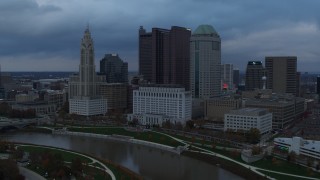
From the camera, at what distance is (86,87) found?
49.3m

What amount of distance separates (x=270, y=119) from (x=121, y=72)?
39426 millimetres

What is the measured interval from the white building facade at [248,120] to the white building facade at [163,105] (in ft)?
18.1

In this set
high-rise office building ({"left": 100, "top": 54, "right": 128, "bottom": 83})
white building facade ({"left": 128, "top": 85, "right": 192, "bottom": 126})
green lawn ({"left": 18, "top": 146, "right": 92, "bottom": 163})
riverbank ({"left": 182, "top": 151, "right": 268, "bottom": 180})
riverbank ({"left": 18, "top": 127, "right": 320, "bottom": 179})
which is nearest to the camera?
riverbank ({"left": 182, "top": 151, "right": 268, "bottom": 180})

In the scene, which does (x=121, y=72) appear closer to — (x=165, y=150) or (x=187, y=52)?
(x=187, y=52)

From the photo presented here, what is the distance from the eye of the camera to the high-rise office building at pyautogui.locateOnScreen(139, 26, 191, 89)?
59656 mm

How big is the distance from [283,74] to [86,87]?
1054 inches

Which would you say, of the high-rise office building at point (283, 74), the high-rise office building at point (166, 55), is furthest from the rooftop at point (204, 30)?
the high-rise office building at point (283, 74)

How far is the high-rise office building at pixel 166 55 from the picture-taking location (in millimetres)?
59656

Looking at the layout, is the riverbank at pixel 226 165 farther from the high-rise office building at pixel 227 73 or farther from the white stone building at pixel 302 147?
the high-rise office building at pixel 227 73

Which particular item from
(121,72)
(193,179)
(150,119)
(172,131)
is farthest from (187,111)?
(121,72)

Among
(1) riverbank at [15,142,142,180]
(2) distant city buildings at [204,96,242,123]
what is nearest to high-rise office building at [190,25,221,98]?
(2) distant city buildings at [204,96,242,123]

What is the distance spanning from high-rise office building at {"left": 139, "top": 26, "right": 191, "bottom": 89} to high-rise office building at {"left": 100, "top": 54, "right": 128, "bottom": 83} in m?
9.20

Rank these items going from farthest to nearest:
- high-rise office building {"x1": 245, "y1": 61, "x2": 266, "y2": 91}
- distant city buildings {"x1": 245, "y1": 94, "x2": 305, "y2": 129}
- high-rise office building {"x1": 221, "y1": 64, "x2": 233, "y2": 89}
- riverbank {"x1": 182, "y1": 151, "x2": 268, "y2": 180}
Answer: high-rise office building {"x1": 221, "y1": 64, "x2": 233, "y2": 89}, high-rise office building {"x1": 245, "y1": 61, "x2": 266, "y2": 91}, distant city buildings {"x1": 245, "y1": 94, "x2": 305, "y2": 129}, riverbank {"x1": 182, "y1": 151, "x2": 268, "y2": 180}

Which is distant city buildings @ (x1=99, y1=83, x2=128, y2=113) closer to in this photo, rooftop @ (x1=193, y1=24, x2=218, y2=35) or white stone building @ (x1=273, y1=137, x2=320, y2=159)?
rooftop @ (x1=193, y1=24, x2=218, y2=35)
